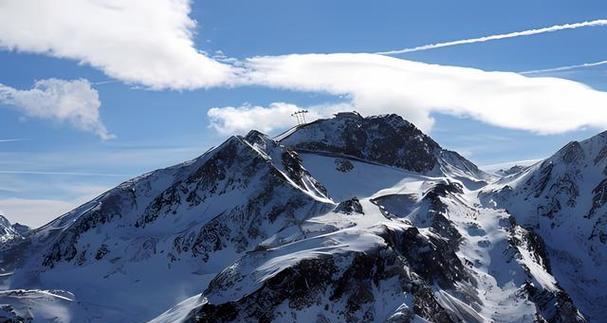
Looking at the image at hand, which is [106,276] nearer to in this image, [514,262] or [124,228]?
[124,228]

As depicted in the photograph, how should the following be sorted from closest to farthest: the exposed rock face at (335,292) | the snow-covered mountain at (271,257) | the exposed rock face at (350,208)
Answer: the exposed rock face at (335,292)
the snow-covered mountain at (271,257)
the exposed rock face at (350,208)

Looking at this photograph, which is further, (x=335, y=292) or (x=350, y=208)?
(x=350, y=208)

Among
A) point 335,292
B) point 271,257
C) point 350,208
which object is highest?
point 350,208

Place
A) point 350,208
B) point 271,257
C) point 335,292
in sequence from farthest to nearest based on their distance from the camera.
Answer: point 350,208
point 271,257
point 335,292

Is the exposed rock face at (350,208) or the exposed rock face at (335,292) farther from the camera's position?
the exposed rock face at (350,208)

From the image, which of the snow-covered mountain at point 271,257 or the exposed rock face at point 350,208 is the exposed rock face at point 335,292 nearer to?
the snow-covered mountain at point 271,257

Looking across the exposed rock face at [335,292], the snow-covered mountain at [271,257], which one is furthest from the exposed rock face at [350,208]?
the exposed rock face at [335,292]

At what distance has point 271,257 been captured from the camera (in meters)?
126

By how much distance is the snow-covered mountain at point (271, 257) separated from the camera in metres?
118

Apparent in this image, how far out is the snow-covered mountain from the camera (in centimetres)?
11800

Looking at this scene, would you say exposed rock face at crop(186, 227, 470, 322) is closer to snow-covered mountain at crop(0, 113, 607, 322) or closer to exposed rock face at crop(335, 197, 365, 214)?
snow-covered mountain at crop(0, 113, 607, 322)

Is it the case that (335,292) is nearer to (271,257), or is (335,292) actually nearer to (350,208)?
(271,257)

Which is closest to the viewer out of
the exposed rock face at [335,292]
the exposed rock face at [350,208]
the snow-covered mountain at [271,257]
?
the exposed rock face at [335,292]

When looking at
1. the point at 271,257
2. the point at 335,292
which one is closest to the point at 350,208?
the point at 271,257
